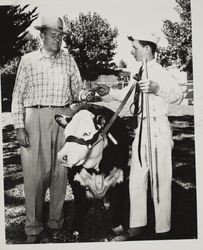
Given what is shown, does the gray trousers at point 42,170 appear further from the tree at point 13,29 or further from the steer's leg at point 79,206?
the tree at point 13,29

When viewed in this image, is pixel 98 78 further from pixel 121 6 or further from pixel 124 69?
pixel 121 6

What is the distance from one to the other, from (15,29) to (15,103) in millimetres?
561

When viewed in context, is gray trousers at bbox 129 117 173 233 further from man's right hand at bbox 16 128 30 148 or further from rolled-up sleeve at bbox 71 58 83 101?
man's right hand at bbox 16 128 30 148

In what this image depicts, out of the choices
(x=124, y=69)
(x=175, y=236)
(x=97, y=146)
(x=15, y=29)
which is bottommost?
(x=175, y=236)

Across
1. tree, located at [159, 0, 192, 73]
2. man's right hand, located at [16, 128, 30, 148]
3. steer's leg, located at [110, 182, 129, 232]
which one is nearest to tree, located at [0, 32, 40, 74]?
man's right hand, located at [16, 128, 30, 148]

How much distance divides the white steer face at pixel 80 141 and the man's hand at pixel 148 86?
382mm

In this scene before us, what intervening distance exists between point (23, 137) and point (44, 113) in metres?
0.24

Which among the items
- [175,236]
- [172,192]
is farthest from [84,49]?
[175,236]

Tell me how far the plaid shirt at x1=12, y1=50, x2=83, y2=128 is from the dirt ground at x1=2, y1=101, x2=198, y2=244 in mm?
163

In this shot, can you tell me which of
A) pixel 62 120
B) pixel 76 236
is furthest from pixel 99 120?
pixel 76 236

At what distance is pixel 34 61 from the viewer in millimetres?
3443

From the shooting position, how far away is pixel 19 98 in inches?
135

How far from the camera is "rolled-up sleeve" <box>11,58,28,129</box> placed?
135 inches

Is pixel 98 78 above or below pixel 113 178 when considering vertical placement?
above
